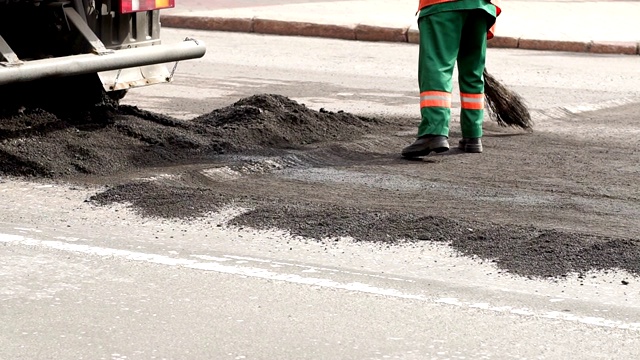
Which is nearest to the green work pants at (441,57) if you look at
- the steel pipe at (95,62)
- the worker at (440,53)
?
the worker at (440,53)

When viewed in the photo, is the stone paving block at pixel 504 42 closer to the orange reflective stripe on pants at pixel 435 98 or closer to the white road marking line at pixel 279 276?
the orange reflective stripe on pants at pixel 435 98

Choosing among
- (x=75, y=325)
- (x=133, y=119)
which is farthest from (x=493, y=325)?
(x=133, y=119)

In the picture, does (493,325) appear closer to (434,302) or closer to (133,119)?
(434,302)

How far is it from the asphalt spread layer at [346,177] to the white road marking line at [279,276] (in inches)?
17.6

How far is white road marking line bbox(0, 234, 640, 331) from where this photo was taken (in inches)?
167

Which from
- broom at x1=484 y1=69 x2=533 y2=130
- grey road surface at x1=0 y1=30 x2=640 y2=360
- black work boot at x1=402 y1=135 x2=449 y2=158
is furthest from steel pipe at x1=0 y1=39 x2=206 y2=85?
broom at x1=484 y1=69 x2=533 y2=130

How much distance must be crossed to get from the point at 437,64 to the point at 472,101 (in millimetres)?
437

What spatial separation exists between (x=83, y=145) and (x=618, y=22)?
8.54 m

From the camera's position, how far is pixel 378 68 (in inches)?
443

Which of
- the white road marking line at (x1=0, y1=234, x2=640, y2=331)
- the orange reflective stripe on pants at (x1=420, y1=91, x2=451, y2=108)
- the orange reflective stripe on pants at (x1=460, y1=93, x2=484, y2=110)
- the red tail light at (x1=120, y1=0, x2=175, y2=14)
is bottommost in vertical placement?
the white road marking line at (x1=0, y1=234, x2=640, y2=331)

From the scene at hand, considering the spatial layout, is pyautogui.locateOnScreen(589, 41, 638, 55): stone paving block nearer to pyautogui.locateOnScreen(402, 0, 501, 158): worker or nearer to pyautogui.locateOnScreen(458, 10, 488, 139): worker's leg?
pyautogui.locateOnScreen(458, 10, 488, 139): worker's leg

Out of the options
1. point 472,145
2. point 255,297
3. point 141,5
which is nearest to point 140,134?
point 141,5

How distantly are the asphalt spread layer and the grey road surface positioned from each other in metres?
0.18

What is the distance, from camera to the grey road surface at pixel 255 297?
3961mm
